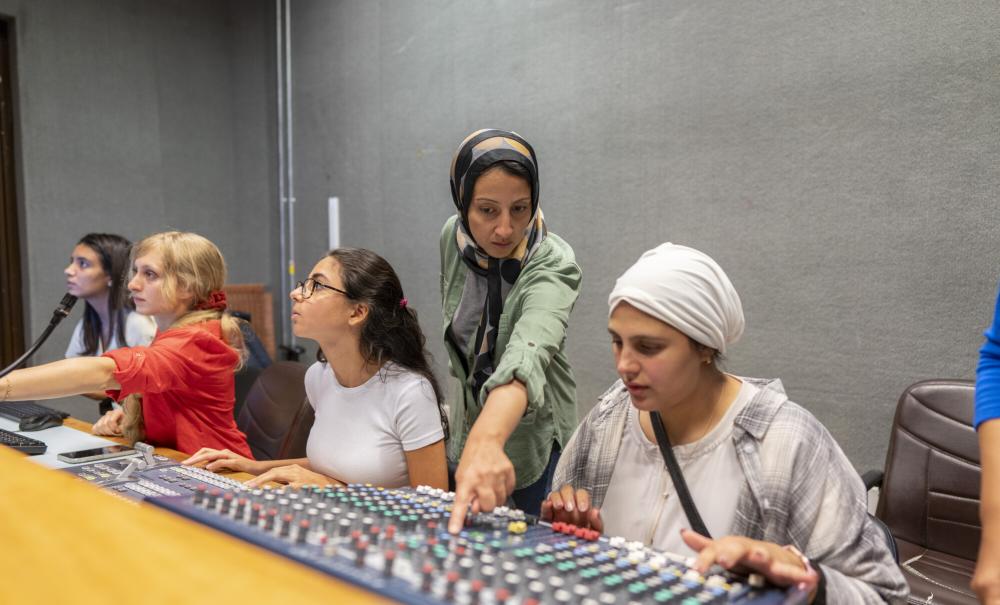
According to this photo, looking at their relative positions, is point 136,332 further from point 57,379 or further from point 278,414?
point 57,379

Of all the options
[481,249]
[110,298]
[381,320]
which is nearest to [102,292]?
[110,298]

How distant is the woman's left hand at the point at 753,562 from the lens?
0.86m

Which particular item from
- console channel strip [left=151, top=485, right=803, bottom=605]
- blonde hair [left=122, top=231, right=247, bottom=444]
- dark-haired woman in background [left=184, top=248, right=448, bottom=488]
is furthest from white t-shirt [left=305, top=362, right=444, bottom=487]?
console channel strip [left=151, top=485, right=803, bottom=605]

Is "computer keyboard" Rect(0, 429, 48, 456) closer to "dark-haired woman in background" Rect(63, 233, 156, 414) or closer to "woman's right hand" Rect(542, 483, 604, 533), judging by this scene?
"dark-haired woman in background" Rect(63, 233, 156, 414)

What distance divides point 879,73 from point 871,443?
125 cm

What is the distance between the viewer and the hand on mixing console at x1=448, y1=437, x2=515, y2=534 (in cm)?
104

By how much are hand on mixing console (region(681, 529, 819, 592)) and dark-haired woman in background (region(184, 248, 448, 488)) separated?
992 millimetres

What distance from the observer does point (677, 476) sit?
124 cm

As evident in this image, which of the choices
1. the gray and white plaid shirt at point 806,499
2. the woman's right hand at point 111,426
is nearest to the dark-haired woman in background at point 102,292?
the woman's right hand at point 111,426

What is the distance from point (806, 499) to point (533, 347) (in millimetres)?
531

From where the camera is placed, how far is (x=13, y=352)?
4.21 m

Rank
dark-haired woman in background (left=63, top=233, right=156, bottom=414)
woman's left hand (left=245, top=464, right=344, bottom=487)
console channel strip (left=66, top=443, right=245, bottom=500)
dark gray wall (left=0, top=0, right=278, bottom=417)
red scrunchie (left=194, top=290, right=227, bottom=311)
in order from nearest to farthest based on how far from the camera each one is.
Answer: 1. console channel strip (left=66, top=443, right=245, bottom=500)
2. woman's left hand (left=245, top=464, right=344, bottom=487)
3. red scrunchie (left=194, top=290, right=227, bottom=311)
4. dark-haired woman in background (left=63, top=233, right=156, bottom=414)
5. dark gray wall (left=0, top=0, right=278, bottom=417)

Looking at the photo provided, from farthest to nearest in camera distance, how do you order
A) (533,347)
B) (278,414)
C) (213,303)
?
(278,414) → (213,303) → (533,347)

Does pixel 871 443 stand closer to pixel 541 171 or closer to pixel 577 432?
pixel 577 432
